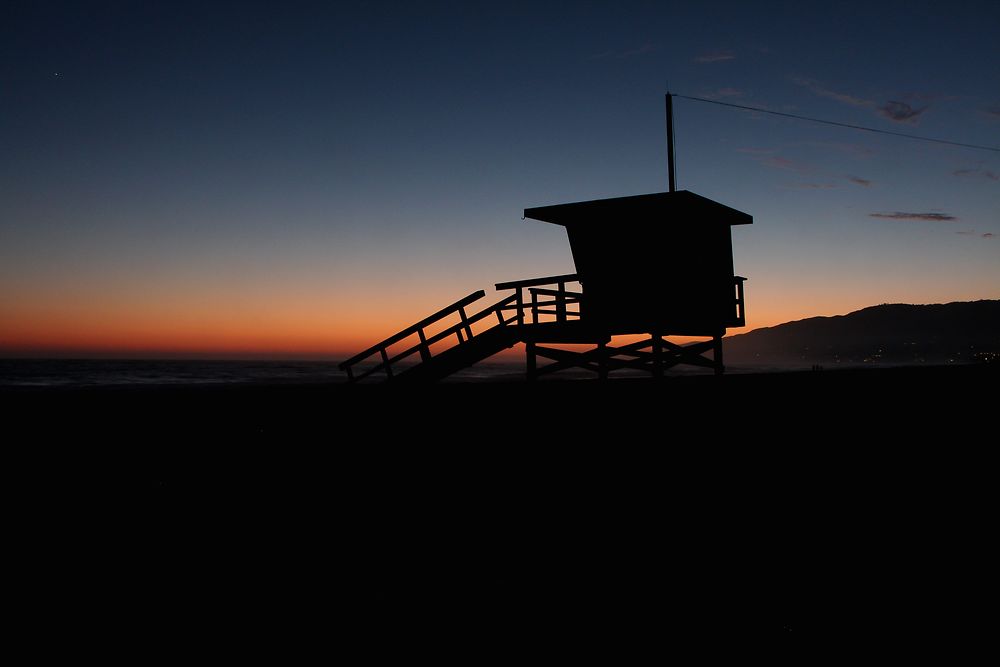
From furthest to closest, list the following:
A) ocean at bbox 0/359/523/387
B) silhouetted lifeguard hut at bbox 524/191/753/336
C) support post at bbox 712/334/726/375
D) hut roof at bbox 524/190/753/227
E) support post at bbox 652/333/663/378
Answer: ocean at bbox 0/359/523/387 → support post at bbox 712/334/726/375 → support post at bbox 652/333/663/378 → silhouetted lifeguard hut at bbox 524/191/753/336 → hut roof at bbox 524/190/753/227

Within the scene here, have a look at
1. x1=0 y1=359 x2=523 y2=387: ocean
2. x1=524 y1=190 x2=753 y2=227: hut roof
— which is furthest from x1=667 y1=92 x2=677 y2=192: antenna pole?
x1=0 y1=359 x2=523 y2=387: ocean

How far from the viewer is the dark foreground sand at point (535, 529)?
5.29 m

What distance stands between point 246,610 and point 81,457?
7.94m

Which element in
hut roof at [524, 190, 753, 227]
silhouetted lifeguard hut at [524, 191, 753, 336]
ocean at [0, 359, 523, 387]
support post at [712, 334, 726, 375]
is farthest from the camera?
ocean at [0, 359, 523, 387]

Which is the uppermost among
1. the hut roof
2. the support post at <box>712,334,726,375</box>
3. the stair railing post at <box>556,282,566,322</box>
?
the hut roof

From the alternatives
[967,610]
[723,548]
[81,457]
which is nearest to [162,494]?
[81,457]

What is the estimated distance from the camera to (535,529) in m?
7.81

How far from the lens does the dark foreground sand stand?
17.4ft

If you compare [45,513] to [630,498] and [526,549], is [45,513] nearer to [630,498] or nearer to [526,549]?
[526,549]

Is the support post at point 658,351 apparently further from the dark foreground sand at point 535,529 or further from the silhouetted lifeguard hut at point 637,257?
the dark foreground sand at point 535,529

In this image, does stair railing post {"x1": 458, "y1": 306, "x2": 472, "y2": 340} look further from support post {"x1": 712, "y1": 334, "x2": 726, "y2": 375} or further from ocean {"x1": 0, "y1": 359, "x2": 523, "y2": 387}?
ocean {"x1": 0, "y1": 359, "x2": 523, "y2": 387}

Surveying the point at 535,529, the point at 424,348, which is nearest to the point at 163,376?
the point at 424,348

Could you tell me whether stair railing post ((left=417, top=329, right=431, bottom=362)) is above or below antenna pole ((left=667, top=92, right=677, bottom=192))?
below

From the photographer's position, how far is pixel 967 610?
17.3ft
